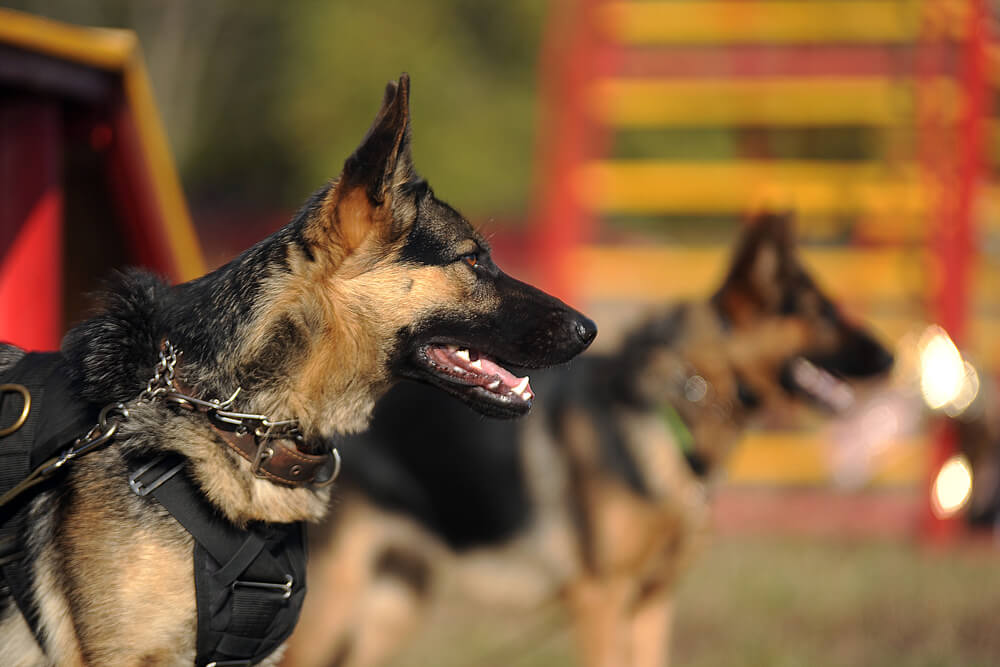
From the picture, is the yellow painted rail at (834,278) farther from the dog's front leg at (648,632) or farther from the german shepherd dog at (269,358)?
the german shepherd dog at (269,358)

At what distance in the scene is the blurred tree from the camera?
24.7m

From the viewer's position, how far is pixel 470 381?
7.79ft

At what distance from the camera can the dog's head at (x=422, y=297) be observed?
2.24 metres

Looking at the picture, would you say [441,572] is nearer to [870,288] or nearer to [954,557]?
[954,557]

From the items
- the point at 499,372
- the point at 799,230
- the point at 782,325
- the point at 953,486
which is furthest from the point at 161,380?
the point at 799,230

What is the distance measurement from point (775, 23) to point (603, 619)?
5150mm

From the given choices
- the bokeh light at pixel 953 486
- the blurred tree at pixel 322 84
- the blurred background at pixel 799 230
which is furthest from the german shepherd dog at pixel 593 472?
the blurred tree at pixel 322 84

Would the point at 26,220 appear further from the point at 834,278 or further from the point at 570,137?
the point at 834,278

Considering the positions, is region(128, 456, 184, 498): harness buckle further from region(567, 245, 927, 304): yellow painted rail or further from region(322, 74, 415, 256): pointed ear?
region(567, 245, 927, 304): yellow painted rail

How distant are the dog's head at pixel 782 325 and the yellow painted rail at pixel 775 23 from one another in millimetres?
3439

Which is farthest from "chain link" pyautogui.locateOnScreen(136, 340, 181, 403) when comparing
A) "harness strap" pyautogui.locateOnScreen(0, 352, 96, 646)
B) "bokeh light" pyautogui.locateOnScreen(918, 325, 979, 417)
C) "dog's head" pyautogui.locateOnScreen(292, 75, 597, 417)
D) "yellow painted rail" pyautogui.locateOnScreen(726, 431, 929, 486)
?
"yellow painted rail" pyautogui.locateOnScreen(726, 431, 929, 486)

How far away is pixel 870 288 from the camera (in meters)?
7.26

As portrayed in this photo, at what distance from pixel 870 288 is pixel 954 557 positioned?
2.07 m

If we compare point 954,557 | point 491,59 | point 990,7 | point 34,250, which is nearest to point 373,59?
point 491,59
